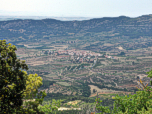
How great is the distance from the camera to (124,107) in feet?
71.8

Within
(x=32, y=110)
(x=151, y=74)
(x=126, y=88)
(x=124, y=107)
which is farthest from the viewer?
(x=126, y=88)

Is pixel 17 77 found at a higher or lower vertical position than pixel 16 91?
higher

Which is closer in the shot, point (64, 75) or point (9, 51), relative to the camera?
point (9, 51)

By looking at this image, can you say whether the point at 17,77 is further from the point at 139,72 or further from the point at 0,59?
the point at 139,72

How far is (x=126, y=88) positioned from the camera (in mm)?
131750

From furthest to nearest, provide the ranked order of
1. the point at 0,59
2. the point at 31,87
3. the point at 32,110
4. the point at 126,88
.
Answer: the point at 126,88
the point at 31,87
the point at 32,110
the point at 0,59

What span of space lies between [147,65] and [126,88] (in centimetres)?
7807

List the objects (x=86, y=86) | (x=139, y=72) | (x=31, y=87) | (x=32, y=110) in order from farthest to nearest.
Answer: (x=139, y=72) → (x=86, y=86) → (x=31, y=87) → (x=32, y=110)

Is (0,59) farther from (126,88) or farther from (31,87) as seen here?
(126,88)

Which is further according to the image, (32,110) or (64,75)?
(64,75)

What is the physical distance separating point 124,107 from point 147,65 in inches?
7452

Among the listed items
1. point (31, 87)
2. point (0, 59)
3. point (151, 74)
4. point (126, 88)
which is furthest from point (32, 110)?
point (126, 88)

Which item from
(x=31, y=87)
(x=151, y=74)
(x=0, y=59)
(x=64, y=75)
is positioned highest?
(x=0, y=59)

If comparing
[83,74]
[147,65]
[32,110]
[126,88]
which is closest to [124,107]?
[32,110]
